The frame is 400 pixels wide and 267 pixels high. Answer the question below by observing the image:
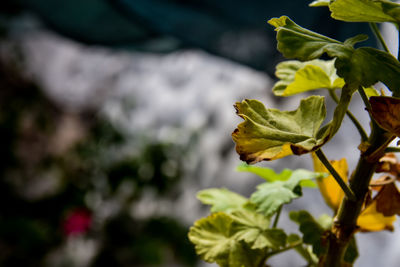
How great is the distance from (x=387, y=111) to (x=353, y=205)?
3.0 inches

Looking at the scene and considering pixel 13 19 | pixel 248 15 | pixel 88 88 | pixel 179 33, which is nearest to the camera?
pixel 248 15

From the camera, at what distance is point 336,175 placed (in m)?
0.26

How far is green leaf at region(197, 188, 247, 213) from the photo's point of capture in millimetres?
355

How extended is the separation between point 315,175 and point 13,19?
2395 mm

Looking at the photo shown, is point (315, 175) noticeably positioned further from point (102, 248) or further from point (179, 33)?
point (102, 248)

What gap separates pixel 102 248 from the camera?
74.9 inches

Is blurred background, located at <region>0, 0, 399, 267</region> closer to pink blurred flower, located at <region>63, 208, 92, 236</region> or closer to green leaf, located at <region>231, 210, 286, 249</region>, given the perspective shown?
pink blurred flower, located at <region>63, 208, 92, 236</region>

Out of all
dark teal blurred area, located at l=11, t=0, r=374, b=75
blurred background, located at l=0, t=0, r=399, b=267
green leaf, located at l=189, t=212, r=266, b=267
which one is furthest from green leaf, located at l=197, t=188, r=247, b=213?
blurred background, located at l=0, t=0, r=399, b=267

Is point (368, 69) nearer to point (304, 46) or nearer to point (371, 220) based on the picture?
point (304, 46)

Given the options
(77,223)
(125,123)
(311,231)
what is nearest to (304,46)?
(311,231)

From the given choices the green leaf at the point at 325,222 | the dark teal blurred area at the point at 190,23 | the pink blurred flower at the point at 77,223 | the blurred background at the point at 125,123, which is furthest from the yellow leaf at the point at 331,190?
the pink blurred flower at the point at 77,223

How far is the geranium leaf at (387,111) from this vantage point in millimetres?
231

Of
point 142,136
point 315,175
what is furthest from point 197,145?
point 315,175

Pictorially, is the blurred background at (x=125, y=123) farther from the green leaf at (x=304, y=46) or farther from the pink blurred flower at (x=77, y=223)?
the green leaf at (x=304, y=46)
